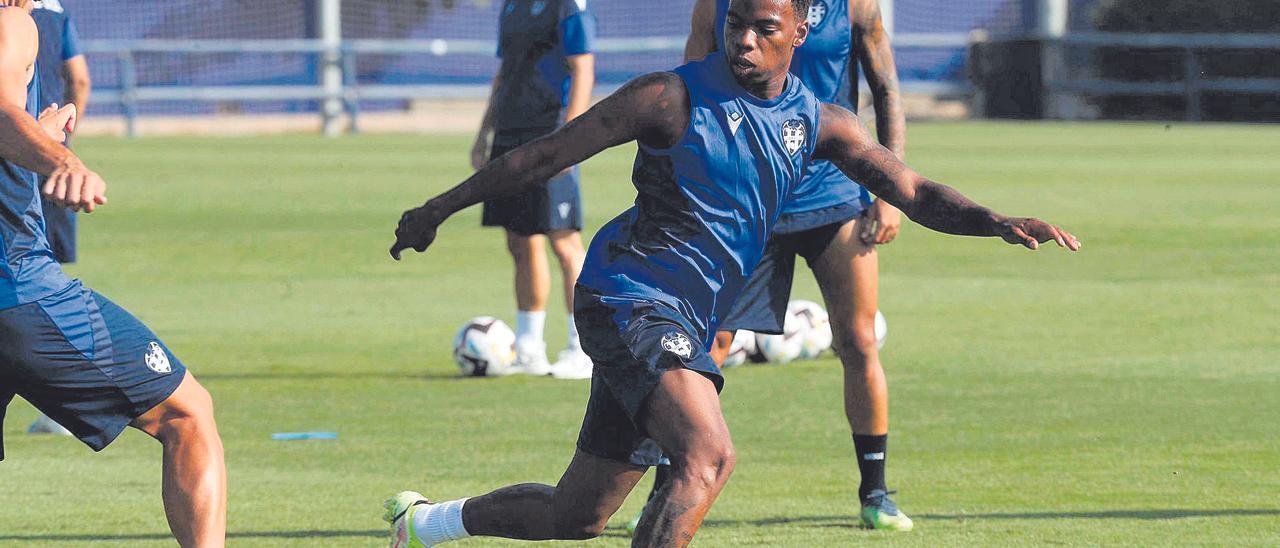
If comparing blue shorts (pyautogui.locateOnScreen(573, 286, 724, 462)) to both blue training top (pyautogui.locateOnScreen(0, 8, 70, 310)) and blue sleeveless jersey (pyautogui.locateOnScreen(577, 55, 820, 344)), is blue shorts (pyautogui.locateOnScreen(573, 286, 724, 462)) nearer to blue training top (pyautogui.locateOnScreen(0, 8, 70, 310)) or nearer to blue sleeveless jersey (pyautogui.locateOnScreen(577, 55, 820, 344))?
blue sleeveless jersey (pyautogui.locateOnScreen(577, 55, 820, 344))

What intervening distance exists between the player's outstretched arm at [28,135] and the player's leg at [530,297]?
17.7ft

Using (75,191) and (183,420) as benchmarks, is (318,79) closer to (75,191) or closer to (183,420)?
(183,420)

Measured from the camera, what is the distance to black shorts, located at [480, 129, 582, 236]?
405 inches

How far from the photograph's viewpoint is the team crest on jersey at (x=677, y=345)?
4.91 metres

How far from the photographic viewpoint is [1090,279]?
14.7m

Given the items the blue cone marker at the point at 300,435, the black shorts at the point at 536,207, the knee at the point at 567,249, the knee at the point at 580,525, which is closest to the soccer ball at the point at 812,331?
the knee at the point at 567,249

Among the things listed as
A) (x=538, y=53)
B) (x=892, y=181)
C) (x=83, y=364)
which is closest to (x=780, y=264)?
(x=892, y=181)

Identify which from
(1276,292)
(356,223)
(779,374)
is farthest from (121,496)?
(356,223)

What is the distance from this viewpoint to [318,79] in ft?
128

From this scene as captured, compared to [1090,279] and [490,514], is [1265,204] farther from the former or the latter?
[490,514]

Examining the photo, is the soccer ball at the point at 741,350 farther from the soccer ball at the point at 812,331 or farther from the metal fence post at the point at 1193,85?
the metal fence post at the point at 1193,85

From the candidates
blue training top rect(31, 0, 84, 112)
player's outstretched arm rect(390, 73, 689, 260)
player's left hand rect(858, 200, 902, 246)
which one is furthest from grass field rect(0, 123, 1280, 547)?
player's outstretched arm rect(390, 73, 689, 260)

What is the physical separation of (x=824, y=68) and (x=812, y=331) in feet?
13.4

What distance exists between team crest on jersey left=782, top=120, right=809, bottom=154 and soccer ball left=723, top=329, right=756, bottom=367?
5.38 metres
